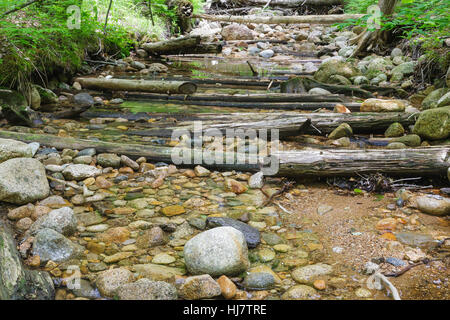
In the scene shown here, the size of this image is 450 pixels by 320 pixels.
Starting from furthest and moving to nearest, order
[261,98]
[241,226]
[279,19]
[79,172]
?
[279,19]
[261,98]
[79,172]
[241,226]

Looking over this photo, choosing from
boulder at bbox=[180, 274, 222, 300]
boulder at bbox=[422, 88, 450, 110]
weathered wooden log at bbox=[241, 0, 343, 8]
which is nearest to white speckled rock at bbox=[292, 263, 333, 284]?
boulder at bbox=[180, 274, 222, 300]

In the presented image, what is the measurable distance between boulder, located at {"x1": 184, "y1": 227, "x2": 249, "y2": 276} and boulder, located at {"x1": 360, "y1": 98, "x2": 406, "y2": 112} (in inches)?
157

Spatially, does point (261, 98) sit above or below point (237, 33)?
below

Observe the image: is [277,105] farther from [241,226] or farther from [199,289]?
[199,289]

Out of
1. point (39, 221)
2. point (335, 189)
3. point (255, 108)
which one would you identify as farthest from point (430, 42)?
point (39, 221)

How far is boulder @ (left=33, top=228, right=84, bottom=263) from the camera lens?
2.28 m

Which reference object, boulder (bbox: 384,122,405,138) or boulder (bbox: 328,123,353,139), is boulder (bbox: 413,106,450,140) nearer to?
boulder (bbox: 384,122,405,138)

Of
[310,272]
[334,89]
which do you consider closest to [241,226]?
[310,272]

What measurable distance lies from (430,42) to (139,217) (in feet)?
21.3

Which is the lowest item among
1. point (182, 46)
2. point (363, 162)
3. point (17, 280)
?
point (17, 280)

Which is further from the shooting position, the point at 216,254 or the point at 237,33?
the point at 237,33

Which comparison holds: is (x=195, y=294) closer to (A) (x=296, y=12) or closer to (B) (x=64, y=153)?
(B) (x=64, y=153)

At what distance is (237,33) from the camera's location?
1622cm

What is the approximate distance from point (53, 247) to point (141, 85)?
5.19m
